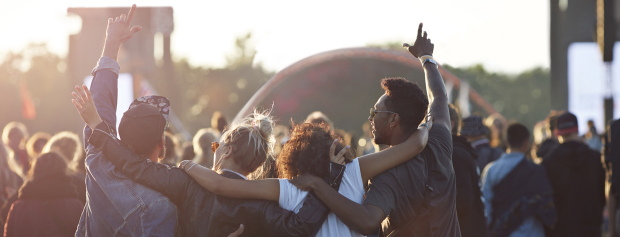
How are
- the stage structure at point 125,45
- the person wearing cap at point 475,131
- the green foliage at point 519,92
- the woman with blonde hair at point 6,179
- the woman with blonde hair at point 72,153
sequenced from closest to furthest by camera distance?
the woman with blonde hair at point 72,153, the woman with blonde hair at point 6,179, the person wearing cap at point 475,131, the stage structure at point 125,45, the green foliage at point 519,92

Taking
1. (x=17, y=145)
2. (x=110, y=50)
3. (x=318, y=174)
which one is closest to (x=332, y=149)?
(x=318, y=174)

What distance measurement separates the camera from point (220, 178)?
282 cm

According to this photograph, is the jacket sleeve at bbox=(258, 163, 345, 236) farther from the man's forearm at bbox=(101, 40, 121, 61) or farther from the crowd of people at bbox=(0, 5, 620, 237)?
the man's forearm at bbox=(101, 40, 121, 61)

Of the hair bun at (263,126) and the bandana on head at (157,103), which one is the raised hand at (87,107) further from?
the hair bun at (263,126)

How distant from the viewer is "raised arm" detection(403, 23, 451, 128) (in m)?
3.22

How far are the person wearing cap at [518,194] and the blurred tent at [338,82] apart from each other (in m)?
14.4

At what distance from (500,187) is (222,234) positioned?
12.8 feet

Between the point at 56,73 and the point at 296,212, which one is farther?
the point at 56,73

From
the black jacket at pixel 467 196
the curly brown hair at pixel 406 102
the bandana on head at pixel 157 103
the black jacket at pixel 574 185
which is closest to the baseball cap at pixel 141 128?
the bandana on head at pixel 157 103

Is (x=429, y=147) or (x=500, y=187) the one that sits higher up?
(x=429, y=147)

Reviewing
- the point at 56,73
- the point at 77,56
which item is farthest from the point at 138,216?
the point at 56,73

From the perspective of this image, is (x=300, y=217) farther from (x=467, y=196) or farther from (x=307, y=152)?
(x=467, y=196)

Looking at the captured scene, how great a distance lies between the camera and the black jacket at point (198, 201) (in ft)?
9.22

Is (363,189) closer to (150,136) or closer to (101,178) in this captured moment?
(150,136)
